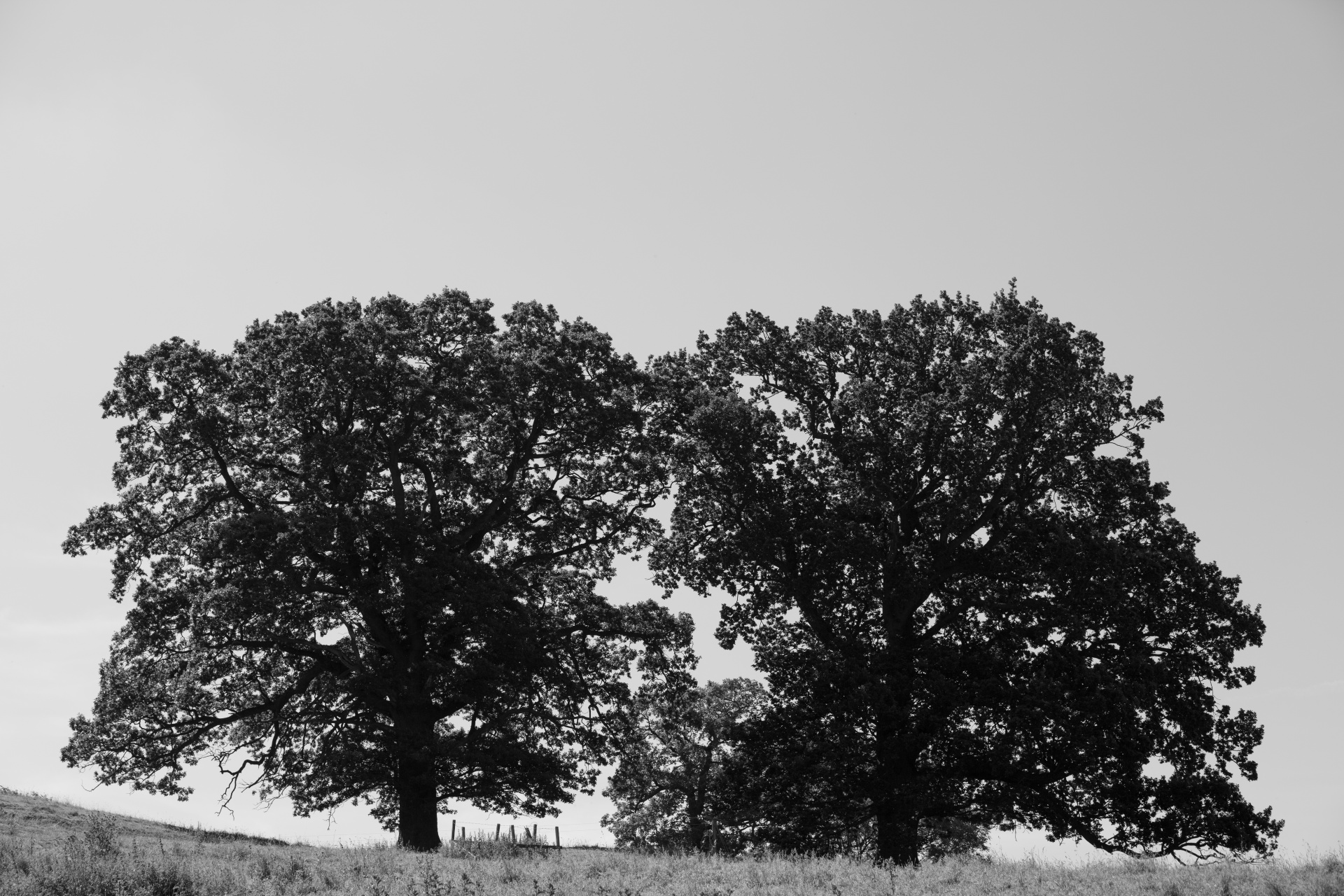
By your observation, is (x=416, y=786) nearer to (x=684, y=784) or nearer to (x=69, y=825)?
(x=69, y=825)

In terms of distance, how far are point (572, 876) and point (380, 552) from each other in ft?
47.6

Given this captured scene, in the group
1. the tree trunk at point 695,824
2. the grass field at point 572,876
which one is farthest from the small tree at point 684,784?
the grass field at point 572,876

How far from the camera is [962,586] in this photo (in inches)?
Answer: 1276

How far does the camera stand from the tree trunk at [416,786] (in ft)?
100

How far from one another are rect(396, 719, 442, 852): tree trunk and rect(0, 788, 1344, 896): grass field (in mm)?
6591

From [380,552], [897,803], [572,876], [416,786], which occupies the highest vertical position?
[380,552]

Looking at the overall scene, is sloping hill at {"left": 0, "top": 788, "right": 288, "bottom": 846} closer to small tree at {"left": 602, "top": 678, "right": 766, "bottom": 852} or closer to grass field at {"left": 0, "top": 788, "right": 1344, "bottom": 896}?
grass field at {"left": 0, "top": 788, "right": 1344, "bottom": 896}

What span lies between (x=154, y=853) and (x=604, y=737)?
1372 centimetres

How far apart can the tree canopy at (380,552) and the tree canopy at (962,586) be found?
3218 mm

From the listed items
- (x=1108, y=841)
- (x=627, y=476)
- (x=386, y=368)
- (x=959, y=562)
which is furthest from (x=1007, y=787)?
(x=386, y=368)

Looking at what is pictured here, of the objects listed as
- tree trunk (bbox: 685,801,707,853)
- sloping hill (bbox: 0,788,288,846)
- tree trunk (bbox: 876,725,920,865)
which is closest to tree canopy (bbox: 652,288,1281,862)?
tree trunk (bbox: 876,725,920,865)

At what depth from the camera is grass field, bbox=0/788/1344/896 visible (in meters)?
18.6

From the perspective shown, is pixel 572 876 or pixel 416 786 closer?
pixel 572 876

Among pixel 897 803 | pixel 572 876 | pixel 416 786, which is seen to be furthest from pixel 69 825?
pixel 897 803
